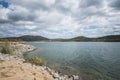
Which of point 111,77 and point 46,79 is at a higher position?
point 46,79

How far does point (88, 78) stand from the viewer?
18.3 meters

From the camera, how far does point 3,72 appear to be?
12969 mm

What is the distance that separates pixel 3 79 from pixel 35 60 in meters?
11.9

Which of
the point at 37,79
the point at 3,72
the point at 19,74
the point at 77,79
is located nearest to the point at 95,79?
the point at 77,79

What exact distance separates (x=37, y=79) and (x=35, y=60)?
11.0 meters

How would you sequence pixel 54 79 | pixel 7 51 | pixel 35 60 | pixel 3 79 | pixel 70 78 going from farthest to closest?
pixel 7 51 < pixel 35 60 < pixel 70 78 < pixel 54 79 < pixel 3 79

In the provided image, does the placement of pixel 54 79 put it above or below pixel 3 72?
below

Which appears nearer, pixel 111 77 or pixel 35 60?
pixel 111 77

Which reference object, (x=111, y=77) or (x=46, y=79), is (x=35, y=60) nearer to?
(x=46, y=79)

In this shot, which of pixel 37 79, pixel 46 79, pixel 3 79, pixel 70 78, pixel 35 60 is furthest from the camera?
pixel 35 60

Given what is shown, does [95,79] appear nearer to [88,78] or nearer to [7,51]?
[88,78]

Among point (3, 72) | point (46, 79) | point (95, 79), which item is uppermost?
point (3, 72)

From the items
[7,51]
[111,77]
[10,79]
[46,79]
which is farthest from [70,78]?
[7,51]

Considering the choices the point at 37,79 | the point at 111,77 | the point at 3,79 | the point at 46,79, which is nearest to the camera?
the point at 3,79
